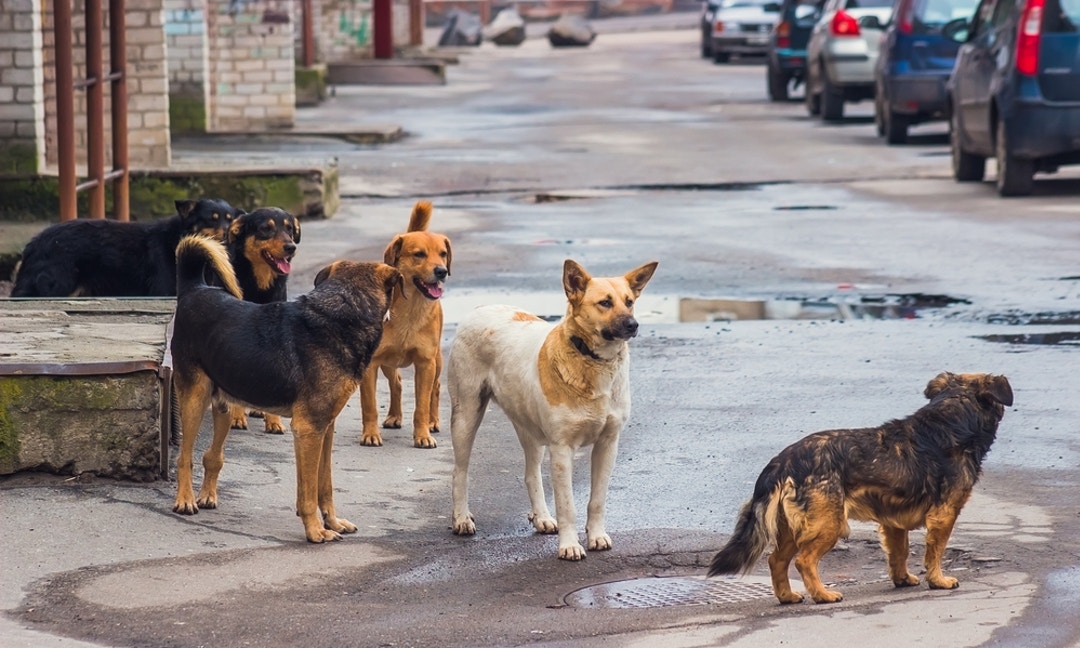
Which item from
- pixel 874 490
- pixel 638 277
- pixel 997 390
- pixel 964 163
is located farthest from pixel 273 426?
pixel 964 163

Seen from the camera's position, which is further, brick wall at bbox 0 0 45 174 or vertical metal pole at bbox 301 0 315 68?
vertical metal pole at bbox 301 0 315 68

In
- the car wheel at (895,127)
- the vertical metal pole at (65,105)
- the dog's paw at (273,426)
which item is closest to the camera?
the dog's paw at (273,426)

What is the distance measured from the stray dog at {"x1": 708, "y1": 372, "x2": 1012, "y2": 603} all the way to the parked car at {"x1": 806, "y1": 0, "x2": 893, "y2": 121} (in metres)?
20.0

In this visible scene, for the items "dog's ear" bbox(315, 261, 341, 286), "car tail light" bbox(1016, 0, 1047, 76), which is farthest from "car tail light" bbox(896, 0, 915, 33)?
"dog's ear" bbox(315, 261, 341, 286)

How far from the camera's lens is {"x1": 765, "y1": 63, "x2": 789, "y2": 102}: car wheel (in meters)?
32.0

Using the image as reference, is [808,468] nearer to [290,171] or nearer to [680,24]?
[290,171]

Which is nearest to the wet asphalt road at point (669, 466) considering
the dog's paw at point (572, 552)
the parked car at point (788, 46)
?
the dog's paw at point (572, 552)

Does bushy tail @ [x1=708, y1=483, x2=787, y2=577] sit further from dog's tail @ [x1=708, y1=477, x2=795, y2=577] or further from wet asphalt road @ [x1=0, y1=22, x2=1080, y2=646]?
wet asphalt road @ [x1=0, y1=22, x2=1080, y2=646]

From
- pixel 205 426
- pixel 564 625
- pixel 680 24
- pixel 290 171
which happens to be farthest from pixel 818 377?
pixel 680 24

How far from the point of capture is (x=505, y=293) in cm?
1220

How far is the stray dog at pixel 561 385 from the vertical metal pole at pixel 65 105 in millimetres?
5585

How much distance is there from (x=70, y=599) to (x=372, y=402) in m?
2.50

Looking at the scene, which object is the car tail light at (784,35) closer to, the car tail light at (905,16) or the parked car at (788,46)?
the parked car at (788,46)

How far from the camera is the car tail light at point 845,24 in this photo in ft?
84.9
